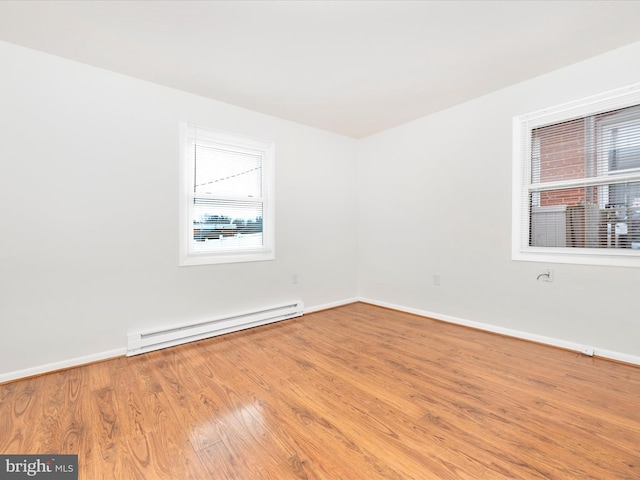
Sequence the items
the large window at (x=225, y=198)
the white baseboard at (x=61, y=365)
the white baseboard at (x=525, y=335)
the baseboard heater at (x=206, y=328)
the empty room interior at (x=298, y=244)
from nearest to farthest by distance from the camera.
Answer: the empty room interior at (x=298, y=244) → the white baseboard at (x=61, y=365) → the white baseboard at (x=525, y=335) → the baseboard heater at (x=206, y=328) → the large window at (x=225, y=198)

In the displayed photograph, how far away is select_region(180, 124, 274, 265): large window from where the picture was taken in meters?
3.12

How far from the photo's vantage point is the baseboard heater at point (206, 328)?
2.71 meters

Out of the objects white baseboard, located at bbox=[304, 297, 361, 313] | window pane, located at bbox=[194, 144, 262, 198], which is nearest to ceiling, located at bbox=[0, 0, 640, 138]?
window pane, located at bbox=[194, 144, 262, 198]

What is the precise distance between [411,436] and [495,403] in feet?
2.31

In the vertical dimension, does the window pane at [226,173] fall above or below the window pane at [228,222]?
above

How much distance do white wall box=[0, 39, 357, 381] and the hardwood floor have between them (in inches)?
15.2

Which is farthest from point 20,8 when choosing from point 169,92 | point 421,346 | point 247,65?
point 421,346

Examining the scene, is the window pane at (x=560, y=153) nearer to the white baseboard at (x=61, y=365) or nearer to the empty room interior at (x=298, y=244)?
the empty room interior at (x=298, y=244)

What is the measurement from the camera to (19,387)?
7.02ft

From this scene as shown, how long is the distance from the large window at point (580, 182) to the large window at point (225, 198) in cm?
280

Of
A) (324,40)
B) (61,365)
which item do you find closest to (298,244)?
(324,40)

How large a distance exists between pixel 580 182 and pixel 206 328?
387 centimetres

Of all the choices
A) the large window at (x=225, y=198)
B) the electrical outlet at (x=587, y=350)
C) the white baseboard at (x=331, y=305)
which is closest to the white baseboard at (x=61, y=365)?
the large window at (x=225, y=198)

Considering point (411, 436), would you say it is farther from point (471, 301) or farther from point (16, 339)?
point (16, 339)
